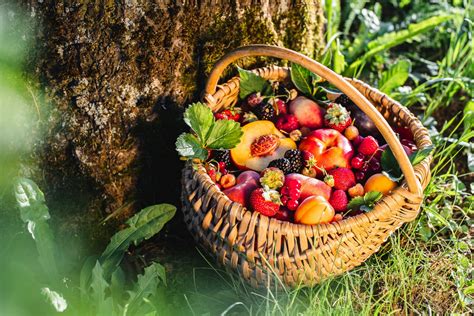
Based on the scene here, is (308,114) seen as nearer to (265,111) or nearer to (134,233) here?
(265,111)

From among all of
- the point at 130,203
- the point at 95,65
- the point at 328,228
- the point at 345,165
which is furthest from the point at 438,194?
the point at 95,65

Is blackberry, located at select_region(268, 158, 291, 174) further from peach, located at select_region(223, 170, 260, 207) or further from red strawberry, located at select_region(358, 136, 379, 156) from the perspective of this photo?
red strawberry, located at select_region(358, 136, 379, 156)

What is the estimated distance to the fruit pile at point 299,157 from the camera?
191 cm

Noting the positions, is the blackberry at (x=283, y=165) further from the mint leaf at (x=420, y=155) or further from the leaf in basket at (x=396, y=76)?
the leaf in basket at (x=396, y=76)

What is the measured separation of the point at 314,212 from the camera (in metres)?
1.84

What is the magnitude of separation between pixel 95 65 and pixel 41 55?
184 mm

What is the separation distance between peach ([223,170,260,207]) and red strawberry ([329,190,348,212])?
26 cm

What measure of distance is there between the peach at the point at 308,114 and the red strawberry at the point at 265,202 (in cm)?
46

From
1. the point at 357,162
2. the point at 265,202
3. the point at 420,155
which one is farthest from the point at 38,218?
the point at 420,155

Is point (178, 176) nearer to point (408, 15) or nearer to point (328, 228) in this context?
point (328, 228)

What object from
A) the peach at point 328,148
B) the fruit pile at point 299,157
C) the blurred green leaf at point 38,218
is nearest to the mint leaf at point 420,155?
the fruit pile at point 299,157

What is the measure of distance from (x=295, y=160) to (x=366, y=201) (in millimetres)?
297

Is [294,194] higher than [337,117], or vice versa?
[337,117]

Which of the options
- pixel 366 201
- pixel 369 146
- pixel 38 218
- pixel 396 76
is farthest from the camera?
pixel 396 76
